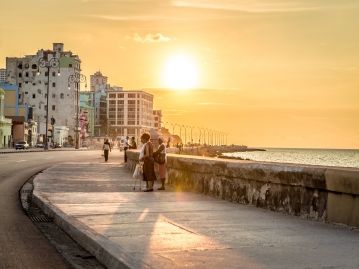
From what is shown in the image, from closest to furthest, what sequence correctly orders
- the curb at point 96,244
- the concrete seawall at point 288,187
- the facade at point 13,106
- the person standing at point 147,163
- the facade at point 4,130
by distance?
the curb at point 96,244
the concrete seawall at point 288,187
the person standing at point 147,163
the facade at point 4,130
the facade at point 13,106

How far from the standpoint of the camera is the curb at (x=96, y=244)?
6309 mm

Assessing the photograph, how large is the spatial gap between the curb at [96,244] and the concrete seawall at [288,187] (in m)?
3.72

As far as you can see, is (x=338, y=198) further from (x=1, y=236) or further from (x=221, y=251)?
(x=1, y=236)

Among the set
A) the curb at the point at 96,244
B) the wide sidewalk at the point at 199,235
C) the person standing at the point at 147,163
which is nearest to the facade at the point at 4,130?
the person standing at the point at 147,163

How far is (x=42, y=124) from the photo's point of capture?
15262 centimetres

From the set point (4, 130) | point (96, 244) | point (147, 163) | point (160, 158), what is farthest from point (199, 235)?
point (4, 130)

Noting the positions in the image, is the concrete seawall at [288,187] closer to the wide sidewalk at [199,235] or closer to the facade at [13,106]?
the wide sidewalk at [199,235]

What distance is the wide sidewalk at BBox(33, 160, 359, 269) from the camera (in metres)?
6.36

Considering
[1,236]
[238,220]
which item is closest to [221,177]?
[238,220]

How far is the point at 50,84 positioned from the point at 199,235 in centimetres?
17453

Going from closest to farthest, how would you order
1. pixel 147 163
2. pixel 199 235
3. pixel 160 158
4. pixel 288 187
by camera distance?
pixel 199 235, pixel 288 187, pixel 147 163, pixel 160 158

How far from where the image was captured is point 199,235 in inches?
318

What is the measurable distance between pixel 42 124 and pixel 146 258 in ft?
494

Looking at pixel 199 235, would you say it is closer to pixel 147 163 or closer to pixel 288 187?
pixel 288 187
